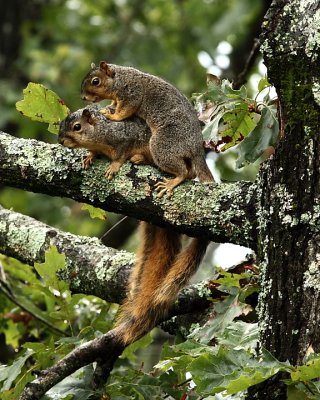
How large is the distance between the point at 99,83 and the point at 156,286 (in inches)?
51.5

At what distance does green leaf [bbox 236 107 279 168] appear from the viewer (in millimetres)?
3090

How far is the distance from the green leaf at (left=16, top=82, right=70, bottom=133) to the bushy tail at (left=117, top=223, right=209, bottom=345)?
623 mm

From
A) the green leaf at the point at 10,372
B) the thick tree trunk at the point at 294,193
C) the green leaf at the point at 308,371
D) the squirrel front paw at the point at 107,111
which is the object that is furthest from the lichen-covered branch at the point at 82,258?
the green leaf at the point at 308,371

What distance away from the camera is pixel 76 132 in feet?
13.0

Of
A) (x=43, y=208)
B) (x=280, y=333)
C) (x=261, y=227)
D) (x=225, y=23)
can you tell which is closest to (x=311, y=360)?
(x=280, y=333)

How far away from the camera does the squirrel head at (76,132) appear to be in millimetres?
3889

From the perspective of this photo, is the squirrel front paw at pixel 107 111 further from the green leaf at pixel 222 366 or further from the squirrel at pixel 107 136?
the green leaf at pixel 222 366

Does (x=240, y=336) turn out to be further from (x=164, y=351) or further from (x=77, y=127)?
(x=77, y=127)

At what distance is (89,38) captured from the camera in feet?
31.5

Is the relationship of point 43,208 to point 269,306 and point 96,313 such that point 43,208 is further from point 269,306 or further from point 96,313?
point 269,306

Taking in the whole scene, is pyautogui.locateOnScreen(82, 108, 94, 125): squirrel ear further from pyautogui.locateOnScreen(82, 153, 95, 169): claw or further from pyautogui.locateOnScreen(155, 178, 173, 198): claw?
pyautogui.locateOnScreen(155, 178, 173, 198): claw

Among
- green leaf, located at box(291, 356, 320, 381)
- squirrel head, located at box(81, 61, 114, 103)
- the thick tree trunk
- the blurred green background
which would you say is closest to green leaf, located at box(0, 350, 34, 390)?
the thick tree trunk

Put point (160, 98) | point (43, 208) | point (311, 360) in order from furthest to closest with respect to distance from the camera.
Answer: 1. point (43, 208)
2. point (160, 98)
3. point (311, 360)

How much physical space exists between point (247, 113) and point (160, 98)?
33.0 inches
